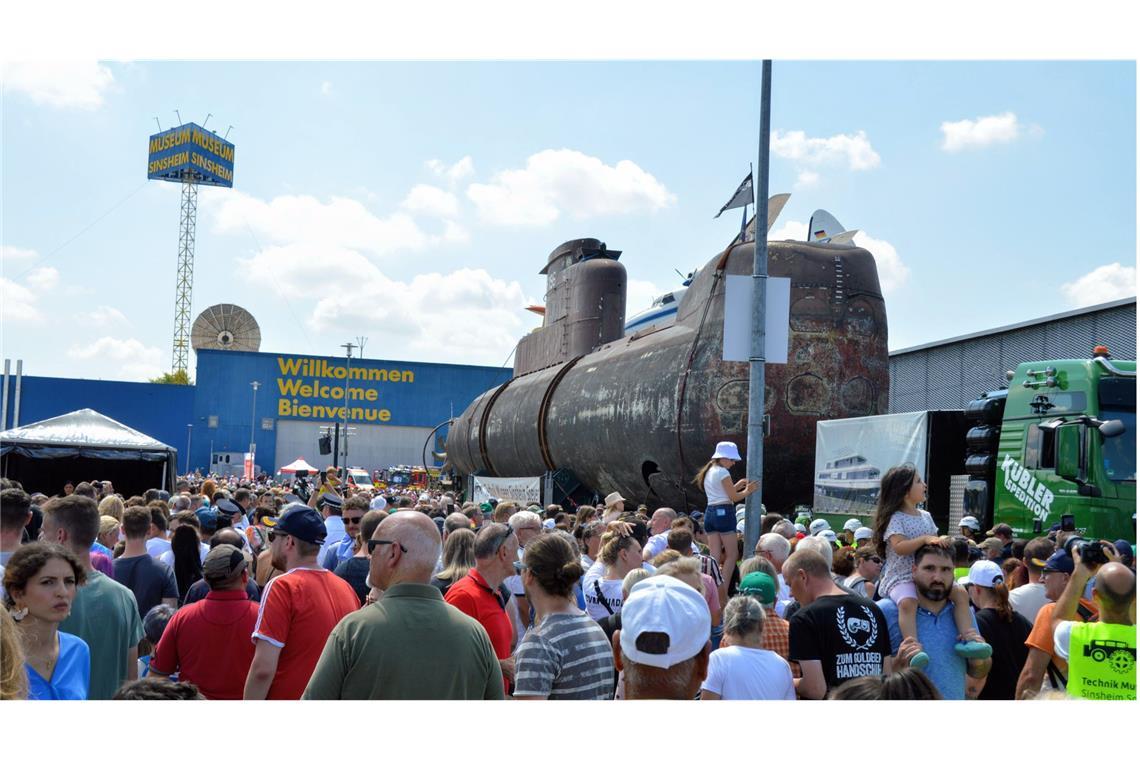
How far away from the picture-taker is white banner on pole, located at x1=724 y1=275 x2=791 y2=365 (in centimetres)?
848

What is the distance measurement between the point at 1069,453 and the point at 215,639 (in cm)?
910

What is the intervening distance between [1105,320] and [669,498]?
1599 cm

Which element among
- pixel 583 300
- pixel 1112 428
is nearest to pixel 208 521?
pixel 1112 428

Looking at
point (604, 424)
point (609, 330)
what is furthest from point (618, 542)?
point (609, 330)

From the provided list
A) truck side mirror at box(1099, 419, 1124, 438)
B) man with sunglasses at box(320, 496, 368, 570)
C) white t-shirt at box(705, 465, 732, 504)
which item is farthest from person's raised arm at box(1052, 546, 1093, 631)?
truck side mirror at box(1099, 419, 1124, 438)

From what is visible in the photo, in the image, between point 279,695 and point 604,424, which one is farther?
point 604,424

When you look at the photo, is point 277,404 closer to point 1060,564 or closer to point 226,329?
point 226,329

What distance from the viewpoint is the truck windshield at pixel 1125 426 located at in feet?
36.2

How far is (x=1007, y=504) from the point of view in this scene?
1191 cm

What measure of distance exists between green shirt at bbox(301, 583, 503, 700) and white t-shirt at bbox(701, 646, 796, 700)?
98cm

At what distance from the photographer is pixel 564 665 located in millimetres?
Answer: 4055

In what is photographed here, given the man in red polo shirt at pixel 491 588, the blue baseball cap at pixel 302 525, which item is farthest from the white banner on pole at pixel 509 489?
the blue baseball cap at pixel 302 525

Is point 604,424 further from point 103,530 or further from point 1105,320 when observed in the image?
point 1105,320

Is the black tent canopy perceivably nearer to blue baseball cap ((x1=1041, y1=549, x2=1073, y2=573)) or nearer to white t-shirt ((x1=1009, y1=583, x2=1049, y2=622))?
white t-shirt ((x1=1009, y1=583, x2=1049, y2=622))
